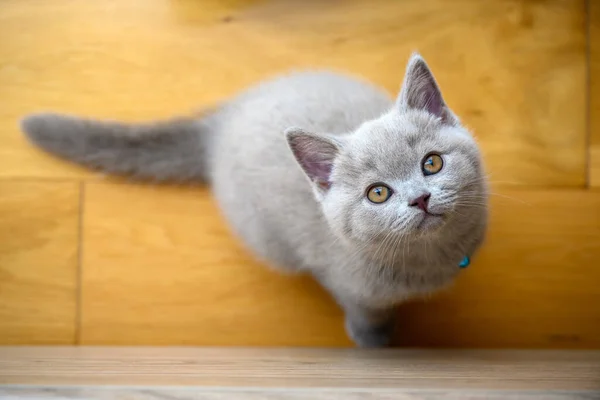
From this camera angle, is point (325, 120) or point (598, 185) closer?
point (325, 120)

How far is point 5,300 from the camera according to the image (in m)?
1.52

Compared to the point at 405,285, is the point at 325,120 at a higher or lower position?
higher

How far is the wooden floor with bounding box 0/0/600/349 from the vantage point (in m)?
1.50

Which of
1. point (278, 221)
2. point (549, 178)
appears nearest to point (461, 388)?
point (278, 221)

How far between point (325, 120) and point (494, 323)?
25.8 inches

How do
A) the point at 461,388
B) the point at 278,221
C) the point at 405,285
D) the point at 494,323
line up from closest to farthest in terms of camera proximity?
the point at 461,388 → the point at 405,285 → the point at 278,221 → the point at 494,323

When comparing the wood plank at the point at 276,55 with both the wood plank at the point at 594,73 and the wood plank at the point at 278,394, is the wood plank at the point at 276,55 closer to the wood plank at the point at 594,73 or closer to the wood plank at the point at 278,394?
the wood plank at the point at 594,73

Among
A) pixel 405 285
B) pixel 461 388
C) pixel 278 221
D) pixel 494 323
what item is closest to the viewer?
pixel 461 388

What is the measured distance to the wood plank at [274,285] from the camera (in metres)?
1.49

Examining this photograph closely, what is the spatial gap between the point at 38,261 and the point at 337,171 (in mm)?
840

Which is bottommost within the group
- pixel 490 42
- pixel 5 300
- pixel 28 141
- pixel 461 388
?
pixel 461 388

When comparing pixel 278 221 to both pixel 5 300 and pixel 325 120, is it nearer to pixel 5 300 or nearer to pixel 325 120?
pixel 325 120

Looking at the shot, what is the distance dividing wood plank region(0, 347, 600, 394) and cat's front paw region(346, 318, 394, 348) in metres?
0.07

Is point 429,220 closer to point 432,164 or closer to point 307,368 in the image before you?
point 432,164
